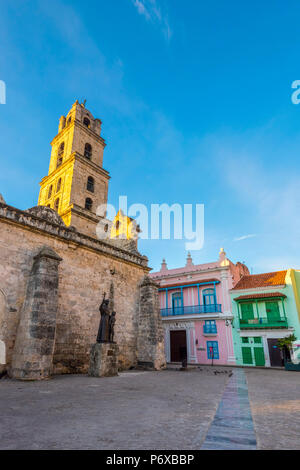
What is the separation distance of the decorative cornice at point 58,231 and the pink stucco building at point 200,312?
326 inches

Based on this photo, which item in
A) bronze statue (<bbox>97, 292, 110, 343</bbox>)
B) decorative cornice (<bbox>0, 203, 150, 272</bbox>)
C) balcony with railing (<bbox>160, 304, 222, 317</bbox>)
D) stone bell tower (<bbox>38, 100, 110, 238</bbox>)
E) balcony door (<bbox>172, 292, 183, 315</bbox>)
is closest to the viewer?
bronze statue (<bbox>97, 292, 110, 343</bbox>)

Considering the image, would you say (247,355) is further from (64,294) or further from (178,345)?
(64,294)

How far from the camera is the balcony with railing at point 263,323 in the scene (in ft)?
58.7

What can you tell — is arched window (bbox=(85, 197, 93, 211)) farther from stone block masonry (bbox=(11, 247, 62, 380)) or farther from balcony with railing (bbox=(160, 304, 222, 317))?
balcony with railing (bbox=(160, 304, 222, 317))

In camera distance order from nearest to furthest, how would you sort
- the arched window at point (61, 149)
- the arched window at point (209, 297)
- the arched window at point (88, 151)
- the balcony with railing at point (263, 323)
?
the balcony with railing at point (263, 323), the arched window at point (209, 297), the arched window at point (88, 151), the arched window at point (61, 149)

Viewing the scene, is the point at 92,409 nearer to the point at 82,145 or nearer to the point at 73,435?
the point at 73,435

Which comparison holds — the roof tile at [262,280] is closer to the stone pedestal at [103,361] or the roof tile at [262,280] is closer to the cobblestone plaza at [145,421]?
the stone pedestal at [103,361]

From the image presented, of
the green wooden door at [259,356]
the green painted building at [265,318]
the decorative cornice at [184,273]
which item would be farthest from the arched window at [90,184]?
the green wooden door at [259,356]

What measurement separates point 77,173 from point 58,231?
9.56 metres

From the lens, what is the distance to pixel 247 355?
18531 millimetres

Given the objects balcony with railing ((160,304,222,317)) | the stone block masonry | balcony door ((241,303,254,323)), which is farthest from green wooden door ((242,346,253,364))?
the stone block masonry

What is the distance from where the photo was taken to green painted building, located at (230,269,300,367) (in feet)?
58.4

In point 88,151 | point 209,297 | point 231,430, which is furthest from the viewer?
point 88,151

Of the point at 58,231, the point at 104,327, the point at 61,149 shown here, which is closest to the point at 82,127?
the point at 61,149
